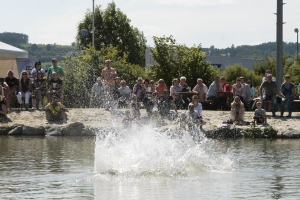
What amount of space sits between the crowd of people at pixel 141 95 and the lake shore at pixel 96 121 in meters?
0.37

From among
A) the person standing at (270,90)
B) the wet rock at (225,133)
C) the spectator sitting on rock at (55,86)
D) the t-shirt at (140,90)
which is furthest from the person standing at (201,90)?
the spectator sitting on rock at (55,86)

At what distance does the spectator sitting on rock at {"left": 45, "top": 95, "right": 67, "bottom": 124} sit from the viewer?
91.2ft

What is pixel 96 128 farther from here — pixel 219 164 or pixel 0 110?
pixel 219 164

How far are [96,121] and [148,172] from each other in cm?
1222

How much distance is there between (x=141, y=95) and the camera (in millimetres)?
28344

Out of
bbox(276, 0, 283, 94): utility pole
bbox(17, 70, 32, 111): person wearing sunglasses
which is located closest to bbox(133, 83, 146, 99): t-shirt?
bbox(17, 70, 32, 111): person wearing sunglasses

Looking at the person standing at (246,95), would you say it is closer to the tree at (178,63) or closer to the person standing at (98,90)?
the person standing at (98,90)

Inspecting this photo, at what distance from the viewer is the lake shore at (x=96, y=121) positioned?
26.1 metres

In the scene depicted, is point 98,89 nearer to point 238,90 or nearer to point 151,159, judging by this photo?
point 238,90

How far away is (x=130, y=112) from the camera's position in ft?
88.3

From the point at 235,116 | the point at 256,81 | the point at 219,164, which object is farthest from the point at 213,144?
the point at 256,81

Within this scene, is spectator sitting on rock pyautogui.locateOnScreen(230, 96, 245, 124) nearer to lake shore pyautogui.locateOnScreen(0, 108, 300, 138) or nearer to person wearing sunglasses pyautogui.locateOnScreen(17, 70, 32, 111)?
lake shore pyautogui.locateOnScreen(0, 108, 300, 138)

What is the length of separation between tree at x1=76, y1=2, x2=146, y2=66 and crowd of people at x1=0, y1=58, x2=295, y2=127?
5289cm

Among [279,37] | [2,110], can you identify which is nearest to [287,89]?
[279,37]
